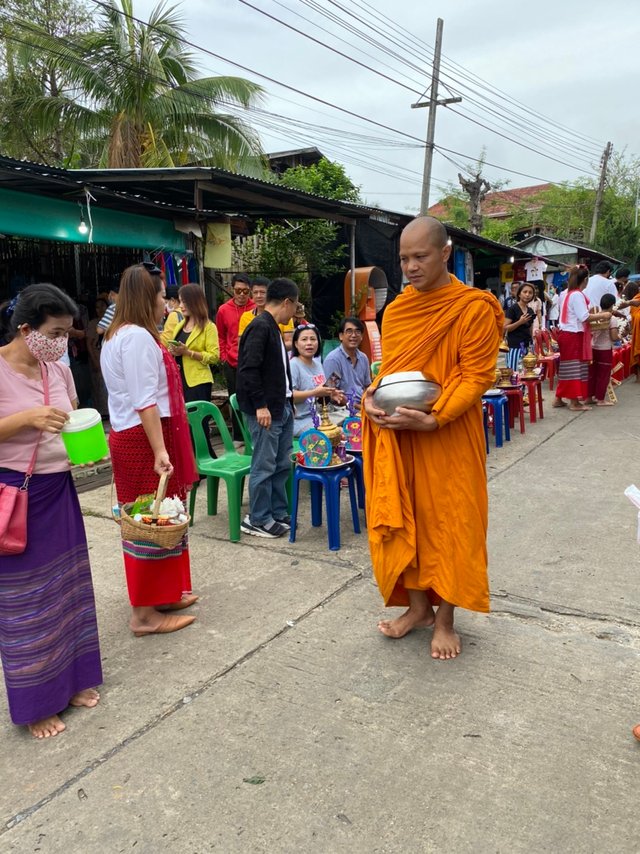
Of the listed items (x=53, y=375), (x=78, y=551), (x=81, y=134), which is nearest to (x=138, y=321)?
(x=53, y=375)

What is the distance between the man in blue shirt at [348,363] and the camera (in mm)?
5188

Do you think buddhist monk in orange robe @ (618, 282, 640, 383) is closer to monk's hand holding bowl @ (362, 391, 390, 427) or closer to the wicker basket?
monk's hand holding bowl @ (362, 391, 390, 427)

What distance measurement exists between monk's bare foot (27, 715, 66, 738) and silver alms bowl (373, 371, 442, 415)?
1.70 metres

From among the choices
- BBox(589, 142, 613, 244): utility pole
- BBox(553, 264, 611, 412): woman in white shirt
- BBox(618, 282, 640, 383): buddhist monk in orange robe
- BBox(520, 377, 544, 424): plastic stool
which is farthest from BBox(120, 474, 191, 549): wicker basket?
BBox(589, 142, 613, 244): utility pole

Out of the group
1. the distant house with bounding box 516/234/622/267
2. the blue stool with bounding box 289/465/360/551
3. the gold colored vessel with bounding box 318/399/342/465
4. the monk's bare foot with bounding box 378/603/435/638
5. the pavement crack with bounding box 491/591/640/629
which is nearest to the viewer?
the monk's bare foot with bounding box 378/603/435/638

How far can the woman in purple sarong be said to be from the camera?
90.2 inches

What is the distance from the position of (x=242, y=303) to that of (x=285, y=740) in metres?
5.07

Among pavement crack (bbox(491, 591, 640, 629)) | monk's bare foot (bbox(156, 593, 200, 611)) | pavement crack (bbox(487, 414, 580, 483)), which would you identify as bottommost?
monk's bare foot (bbox(156, 593, 200, 611))

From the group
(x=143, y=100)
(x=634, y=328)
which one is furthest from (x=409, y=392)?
(x=143, y=100)

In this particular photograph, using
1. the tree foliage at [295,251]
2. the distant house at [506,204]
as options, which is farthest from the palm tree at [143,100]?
the distant house at [506,204]

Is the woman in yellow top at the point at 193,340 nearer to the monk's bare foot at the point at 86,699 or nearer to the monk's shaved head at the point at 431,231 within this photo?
the monk's shaved head at the point at 431,231

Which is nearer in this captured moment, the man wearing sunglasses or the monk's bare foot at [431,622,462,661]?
the monk's bare foot at [431,622,462,661]

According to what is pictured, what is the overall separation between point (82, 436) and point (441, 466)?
1382mm

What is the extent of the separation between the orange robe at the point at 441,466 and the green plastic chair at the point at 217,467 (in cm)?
168
